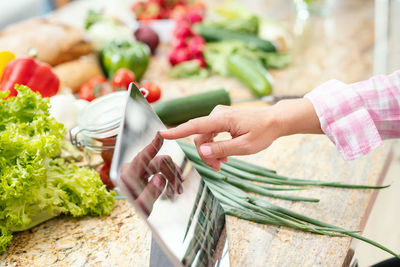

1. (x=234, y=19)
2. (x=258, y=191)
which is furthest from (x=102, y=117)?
(x=234, y=19)

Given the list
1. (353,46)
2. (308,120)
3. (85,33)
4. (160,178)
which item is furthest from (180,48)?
(160,178)

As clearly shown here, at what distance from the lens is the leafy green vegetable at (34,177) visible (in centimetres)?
87

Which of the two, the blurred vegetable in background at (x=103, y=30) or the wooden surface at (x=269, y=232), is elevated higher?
the blurred vegetable in background at (x=103, y=30)

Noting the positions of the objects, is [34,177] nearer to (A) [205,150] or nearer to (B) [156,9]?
(A) [205,150]

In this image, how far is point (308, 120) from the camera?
865mm

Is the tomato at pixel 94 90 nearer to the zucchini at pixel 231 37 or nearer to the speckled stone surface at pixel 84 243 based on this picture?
the speckled stone surface at pixel 84 243

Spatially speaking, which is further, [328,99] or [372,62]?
[372,62]

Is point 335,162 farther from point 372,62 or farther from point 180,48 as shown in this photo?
point 180,48

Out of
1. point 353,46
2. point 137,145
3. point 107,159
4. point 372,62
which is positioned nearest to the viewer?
point 137,145

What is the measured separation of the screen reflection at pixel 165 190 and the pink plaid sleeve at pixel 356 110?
0.93ft

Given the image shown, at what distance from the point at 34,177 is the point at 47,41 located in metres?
0.93

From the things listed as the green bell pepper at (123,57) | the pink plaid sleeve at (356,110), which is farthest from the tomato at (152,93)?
the pink plaid sleeve at (356,110)

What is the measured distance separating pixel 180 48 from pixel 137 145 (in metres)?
1.38

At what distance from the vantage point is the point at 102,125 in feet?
3.32
